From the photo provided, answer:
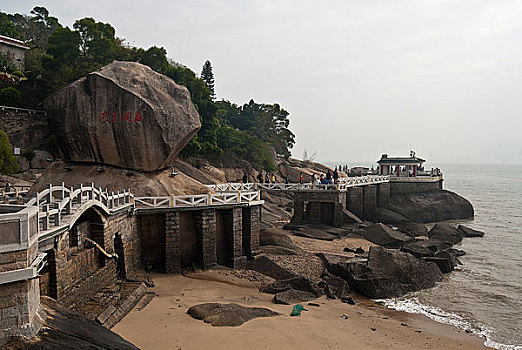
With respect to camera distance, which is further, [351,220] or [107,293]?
[351,220]

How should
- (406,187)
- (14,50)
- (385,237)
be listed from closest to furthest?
(385,237), (406,187), (14,50)

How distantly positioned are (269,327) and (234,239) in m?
8.24

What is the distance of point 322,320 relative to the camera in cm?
1532

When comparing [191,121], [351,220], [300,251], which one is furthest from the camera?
[351,220]

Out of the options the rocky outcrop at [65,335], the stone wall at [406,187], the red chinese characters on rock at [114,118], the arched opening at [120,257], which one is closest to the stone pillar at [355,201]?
the stone wall at [406,187]

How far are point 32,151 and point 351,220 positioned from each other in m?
25.1

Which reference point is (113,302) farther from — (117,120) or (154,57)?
(154,57)

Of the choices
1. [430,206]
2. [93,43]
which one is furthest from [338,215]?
[93,43]

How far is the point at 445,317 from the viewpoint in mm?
17828

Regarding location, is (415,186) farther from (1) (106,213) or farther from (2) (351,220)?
(1) (106,213)

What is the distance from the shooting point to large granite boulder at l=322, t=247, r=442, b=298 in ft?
64.5

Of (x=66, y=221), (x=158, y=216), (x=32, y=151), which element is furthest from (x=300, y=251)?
(x=32, y=151)

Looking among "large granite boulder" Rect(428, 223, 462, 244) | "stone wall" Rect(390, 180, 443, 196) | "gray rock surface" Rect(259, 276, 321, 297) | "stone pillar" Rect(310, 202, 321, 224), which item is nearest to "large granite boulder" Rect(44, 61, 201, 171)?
"gray rock surface" Rect(259, 276, 321, 297)

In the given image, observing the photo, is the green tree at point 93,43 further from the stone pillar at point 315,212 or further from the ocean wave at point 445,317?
the ocean wave at point 445,317
